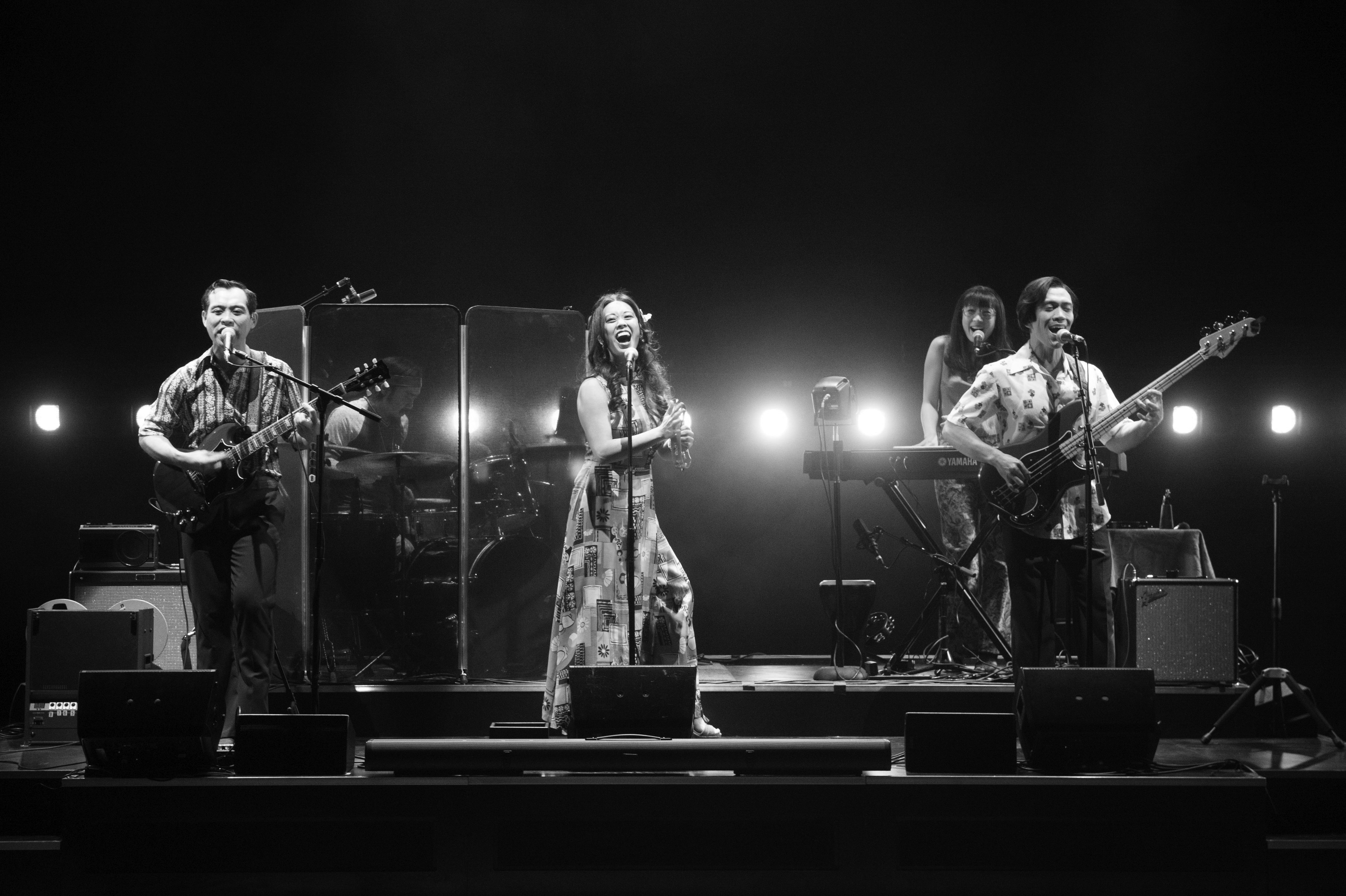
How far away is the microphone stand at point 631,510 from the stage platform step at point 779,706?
87 cm

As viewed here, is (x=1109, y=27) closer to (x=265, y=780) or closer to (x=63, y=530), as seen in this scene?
(x=265, y=780)

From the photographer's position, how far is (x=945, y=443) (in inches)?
217

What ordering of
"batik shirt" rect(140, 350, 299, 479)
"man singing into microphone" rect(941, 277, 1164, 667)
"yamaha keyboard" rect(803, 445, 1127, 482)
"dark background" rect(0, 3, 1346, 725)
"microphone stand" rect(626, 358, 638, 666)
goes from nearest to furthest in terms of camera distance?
"microphone stand" rect(626, 358, 638, 666) < "man singing into microphone" rect(941, 277, 1164, 667) < "batik shirt" rect(140, 350, 299, 479) < "yamaha keyboard" rect(803, 445, 1127, 482) < "dark background" rect(0, 3, 1346, 725)

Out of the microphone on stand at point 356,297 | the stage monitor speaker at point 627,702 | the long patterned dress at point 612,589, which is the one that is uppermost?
the microphone on stand at point 356,297

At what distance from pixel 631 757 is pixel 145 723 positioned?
148cm

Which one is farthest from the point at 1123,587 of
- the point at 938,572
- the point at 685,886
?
the point at 685,886

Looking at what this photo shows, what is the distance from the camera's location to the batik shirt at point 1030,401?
161 inches

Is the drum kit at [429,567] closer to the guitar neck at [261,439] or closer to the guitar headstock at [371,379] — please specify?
the guitar neck at [261,439]

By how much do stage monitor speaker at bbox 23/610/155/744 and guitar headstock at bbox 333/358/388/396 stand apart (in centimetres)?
164

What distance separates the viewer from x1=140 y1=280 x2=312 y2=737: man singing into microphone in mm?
4059

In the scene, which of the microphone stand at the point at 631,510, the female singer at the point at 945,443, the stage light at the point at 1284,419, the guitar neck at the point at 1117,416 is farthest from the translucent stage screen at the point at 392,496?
the stage light at the point at 1284,419

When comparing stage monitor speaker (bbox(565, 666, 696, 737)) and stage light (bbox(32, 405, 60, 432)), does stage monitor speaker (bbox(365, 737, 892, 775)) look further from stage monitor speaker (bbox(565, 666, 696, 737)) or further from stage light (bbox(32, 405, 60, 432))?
stage light (bbox(32, 405, 60, 432))

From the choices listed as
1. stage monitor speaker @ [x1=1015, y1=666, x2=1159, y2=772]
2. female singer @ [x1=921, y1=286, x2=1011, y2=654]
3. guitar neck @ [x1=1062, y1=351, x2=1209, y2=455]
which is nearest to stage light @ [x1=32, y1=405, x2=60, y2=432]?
female singer @ [x1=921, y1=286, x2=1011, y2=654]

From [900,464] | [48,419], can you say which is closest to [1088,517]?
[900,464]
